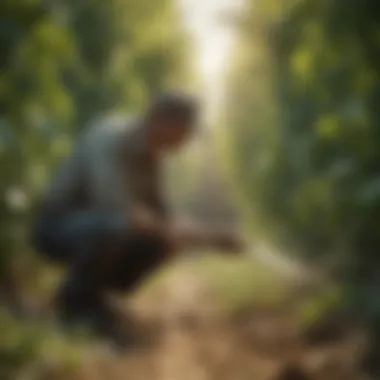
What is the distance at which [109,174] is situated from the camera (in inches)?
39.9

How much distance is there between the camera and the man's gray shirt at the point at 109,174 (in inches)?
39.6

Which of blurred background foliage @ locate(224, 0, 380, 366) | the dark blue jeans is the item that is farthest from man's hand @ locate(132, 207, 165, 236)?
blurred background foliage @ locate(224, 0, 380, 366)

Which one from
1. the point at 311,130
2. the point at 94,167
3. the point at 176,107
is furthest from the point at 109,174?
the point at 311,130

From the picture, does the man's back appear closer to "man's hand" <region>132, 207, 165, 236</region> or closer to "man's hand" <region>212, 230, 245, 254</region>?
"man's hand" <region>132, 207, 165, 236</region>

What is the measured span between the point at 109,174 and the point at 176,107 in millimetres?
135

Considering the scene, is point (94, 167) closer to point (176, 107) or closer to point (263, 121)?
point (176, 107)

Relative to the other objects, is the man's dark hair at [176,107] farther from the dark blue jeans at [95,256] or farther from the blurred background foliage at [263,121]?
the dark blue jeans at [95,256]

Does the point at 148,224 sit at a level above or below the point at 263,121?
below

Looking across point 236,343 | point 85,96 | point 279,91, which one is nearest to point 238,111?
point 279,91

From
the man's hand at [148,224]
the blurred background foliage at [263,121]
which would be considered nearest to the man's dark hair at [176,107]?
the blurred background foliage at [263,121]

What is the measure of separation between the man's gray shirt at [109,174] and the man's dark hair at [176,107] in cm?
3

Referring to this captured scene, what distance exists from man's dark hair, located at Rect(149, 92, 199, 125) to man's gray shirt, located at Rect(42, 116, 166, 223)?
1.4 inches

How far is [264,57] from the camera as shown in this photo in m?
1.00

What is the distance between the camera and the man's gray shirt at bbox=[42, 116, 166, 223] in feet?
3.30
